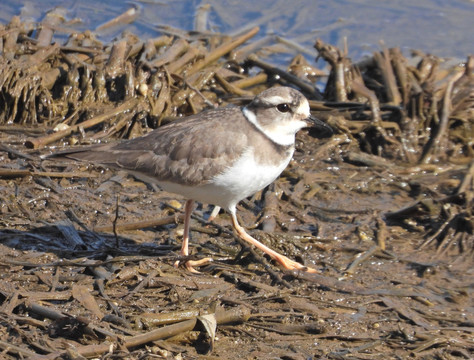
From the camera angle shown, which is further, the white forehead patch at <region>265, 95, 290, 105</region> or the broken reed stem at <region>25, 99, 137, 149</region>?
the broken reed stem at <region>25, 99, 137, 149</region>

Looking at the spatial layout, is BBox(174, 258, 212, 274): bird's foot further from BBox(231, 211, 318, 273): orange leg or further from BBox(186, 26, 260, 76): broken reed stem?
BBox(186, 26, 260, 76): broken reed stem

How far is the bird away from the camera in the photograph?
6.11m

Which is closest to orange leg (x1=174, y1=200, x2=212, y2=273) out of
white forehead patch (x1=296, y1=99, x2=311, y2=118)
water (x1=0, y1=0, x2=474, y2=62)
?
white forehead patch (x1=296, y1=99, x2=311, y2=118)

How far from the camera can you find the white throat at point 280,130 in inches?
251

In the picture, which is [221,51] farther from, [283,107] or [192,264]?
[192,264]

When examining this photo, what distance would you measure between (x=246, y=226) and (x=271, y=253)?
0.78m

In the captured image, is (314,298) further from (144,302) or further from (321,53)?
(321,53)

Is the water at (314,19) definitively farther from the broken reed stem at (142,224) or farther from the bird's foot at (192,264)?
the bird's foot at (192,264)

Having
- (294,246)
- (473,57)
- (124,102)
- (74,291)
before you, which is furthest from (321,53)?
(74,291)

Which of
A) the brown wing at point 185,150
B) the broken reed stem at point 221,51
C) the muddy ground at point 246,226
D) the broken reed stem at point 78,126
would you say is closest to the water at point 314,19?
the broken reed stem at point 221,51

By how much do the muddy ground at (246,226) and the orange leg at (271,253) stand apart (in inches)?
3.7

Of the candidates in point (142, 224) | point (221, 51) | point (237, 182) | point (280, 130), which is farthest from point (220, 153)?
point (221, 51)

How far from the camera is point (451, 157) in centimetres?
855

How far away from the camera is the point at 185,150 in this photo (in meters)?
6.30
